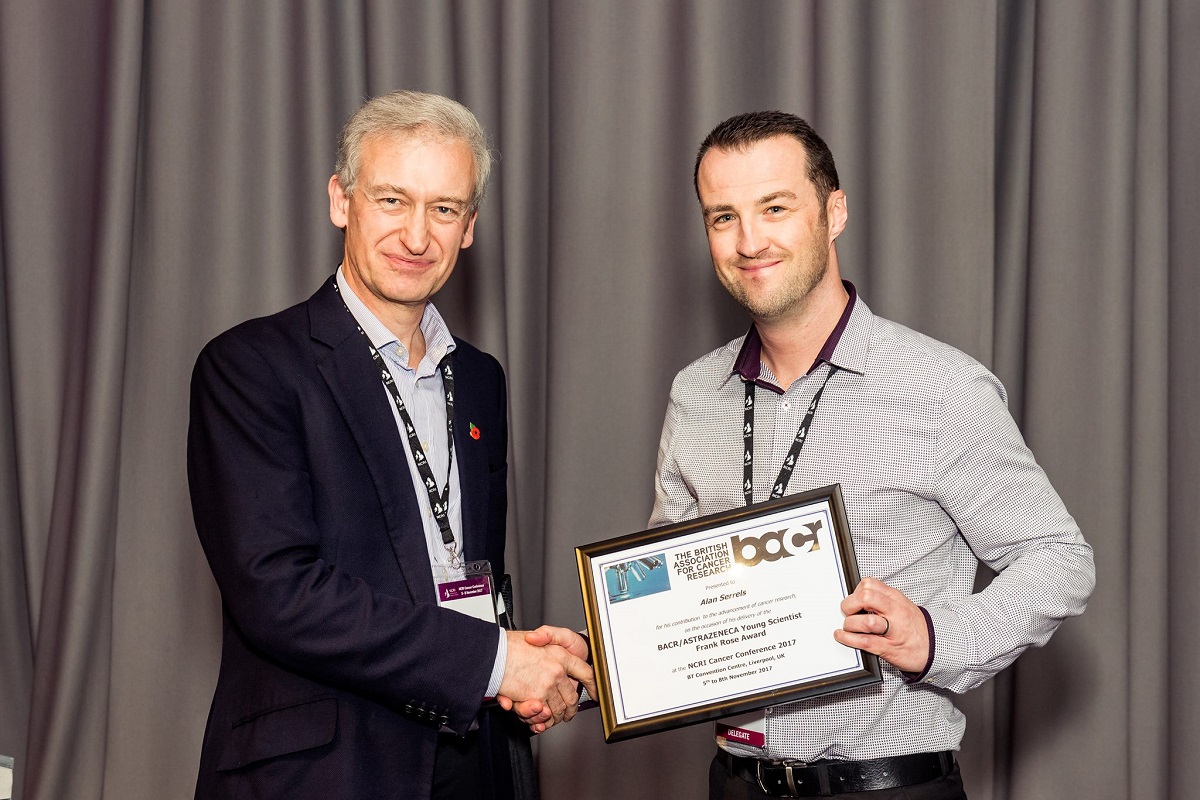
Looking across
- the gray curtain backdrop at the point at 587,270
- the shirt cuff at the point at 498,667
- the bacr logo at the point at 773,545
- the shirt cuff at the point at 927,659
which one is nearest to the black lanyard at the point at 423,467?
the shirt cuff at the point at 498,667

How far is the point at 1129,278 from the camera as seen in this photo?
10.4 ft

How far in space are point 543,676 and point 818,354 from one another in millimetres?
891

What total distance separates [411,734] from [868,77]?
239cm

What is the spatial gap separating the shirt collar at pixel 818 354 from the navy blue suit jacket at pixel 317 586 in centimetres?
78

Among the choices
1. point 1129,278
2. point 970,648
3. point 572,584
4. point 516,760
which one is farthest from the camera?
point 572,584

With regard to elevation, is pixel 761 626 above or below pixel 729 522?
below

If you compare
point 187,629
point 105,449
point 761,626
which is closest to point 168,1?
point 105,449

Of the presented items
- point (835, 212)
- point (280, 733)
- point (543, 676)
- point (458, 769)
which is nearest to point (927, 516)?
point (835, 212)

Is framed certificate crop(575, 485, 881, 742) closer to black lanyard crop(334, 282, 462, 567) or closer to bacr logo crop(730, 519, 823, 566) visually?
bacr logo crop(730, 519, 823, 566)

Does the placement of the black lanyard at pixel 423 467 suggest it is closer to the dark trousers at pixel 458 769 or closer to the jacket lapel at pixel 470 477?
the jacket lapel at pixel 470 477

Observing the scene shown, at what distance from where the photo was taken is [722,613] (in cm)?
206

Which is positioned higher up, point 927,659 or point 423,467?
point 423,467

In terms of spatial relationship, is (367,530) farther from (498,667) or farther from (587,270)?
(587,270)

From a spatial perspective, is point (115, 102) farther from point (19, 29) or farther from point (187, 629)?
point (187, 629)
